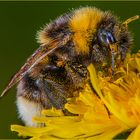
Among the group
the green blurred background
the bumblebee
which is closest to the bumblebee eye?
the bumblebee

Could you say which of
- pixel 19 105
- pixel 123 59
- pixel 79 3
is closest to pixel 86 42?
pixel 123 59

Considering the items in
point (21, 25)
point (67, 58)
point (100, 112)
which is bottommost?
point (100, 112)

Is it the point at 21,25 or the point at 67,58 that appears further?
the point at 21,25

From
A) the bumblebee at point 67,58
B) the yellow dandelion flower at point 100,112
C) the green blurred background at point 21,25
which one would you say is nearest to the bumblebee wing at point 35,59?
the bumblebee at point 67,58

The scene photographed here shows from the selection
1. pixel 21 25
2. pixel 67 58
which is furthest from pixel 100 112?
pixel 21 25

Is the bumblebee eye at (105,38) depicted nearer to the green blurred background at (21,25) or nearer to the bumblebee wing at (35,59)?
the bumblebee wing at (35,59)

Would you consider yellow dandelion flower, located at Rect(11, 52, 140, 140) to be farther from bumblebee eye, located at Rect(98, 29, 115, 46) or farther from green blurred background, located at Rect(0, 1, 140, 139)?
green blurred background, located at Rect(0, 1, 140, 139)

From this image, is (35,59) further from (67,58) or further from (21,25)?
(21,25)

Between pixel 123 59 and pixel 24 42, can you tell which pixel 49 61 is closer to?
pixel 123 59
